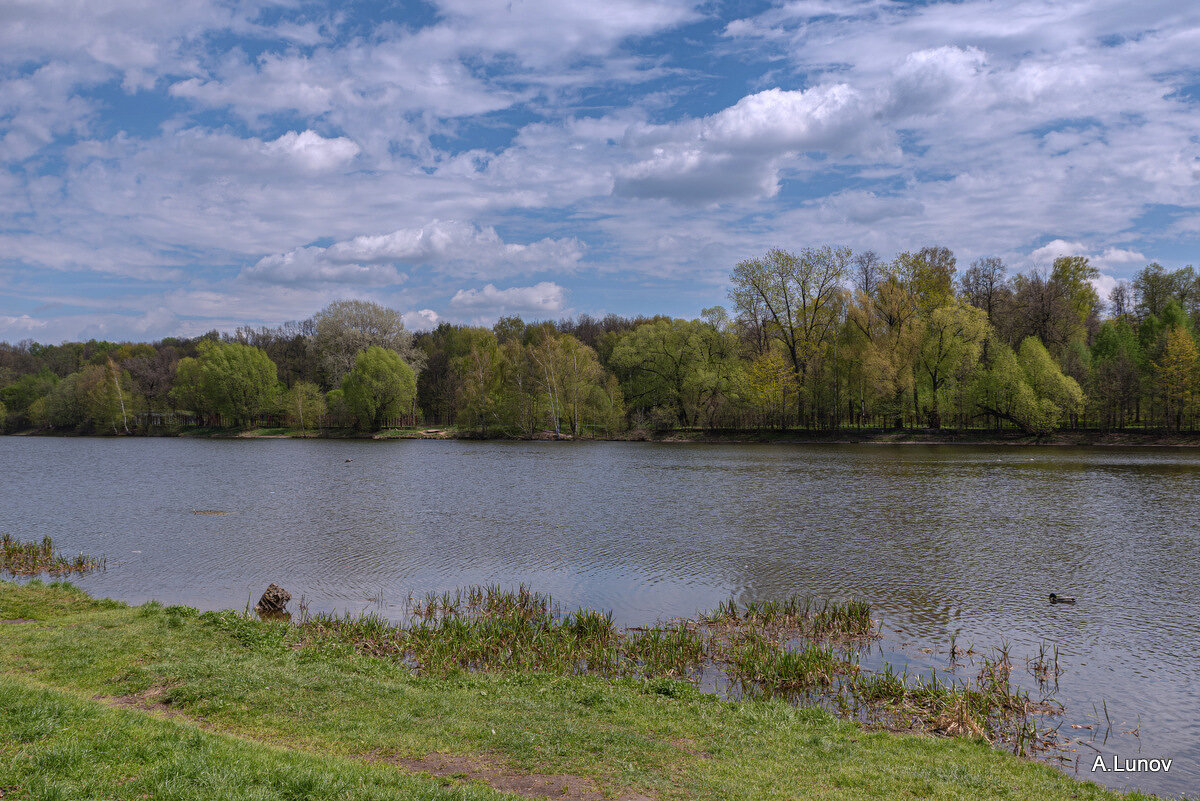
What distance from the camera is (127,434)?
350 feet

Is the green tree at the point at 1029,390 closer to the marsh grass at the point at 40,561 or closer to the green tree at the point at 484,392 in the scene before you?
the green tree at the point at 484,392

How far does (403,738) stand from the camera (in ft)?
27.8

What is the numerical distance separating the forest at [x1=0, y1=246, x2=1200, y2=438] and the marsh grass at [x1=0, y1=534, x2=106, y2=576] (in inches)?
2474

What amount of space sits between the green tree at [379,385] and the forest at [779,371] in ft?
0.94

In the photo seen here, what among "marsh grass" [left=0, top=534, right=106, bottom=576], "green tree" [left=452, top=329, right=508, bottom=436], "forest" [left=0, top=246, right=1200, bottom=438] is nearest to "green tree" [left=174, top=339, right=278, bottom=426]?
"forest" [left=0, top=246, right=1200, bottom=438]

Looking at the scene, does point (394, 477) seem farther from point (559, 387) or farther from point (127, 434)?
point (127, 434)

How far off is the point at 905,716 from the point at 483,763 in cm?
636

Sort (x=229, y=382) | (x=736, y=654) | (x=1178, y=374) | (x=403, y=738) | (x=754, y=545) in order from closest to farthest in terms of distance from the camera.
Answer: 1. (x=403, y=738)
2. (x=736, y=654)
3. (x=754, y=545)
4. (x=1178, y=374)
5. (x=229, y=382)

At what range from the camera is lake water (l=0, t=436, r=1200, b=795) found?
14375 millimetres

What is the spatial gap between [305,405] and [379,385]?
14018 mm

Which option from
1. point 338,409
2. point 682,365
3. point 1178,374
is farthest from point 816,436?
point 338,409

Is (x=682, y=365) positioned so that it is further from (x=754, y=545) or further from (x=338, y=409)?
(x=754, y=545)

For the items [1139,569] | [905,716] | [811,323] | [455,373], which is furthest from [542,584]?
[455,373]

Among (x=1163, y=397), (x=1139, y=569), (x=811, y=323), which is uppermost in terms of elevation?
(x=811, y=323)
